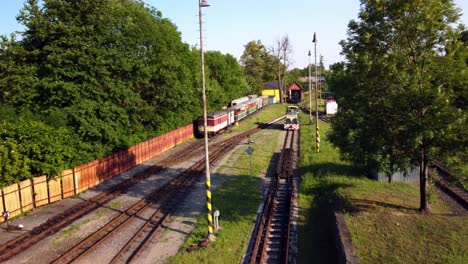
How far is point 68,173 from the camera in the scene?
77.2 ft

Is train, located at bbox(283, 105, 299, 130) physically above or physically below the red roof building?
below

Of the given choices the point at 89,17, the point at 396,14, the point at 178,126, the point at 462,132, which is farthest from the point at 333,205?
the point at 178,126

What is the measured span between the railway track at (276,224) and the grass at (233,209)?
577 mm

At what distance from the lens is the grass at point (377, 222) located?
1367 centimetres

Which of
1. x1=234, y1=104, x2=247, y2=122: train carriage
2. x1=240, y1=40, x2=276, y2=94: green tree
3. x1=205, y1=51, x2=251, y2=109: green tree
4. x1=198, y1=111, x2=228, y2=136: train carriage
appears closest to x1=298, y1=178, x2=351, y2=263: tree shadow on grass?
x1=198, y1=111, x2=228, y2=136: train carriage

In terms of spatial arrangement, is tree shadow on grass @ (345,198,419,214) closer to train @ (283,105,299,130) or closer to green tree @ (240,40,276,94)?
train @ (283,105,299,130)

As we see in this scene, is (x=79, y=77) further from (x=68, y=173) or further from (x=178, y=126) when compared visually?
(x=178, y=126)

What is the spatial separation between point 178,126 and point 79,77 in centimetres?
1851

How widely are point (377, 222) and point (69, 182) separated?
59.0 ft

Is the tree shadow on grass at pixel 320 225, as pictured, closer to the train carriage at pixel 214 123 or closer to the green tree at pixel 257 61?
the train carriage at pixel 214 123

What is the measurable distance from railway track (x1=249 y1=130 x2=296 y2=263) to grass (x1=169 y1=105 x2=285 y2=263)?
0.58m

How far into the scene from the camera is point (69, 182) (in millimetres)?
23641

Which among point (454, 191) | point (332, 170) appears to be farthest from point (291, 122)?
point (454, 191)

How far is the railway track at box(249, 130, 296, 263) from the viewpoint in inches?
593
